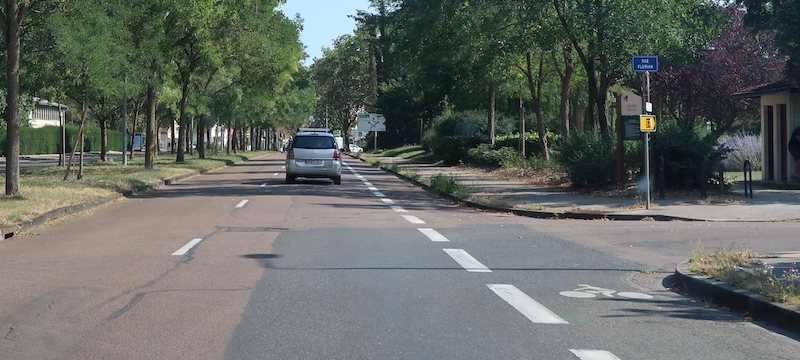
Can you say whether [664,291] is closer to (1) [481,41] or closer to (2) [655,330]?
(2) [655,330]

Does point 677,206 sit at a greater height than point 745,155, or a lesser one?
lesser

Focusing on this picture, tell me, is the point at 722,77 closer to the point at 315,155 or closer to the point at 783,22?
the point at 783,22

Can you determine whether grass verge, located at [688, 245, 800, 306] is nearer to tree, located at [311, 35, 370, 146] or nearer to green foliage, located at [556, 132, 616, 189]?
green foliage, located at [556, 132, 616, 189]

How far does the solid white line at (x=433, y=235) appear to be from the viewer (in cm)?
1365

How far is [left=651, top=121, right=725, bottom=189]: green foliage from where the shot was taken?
2122 cm

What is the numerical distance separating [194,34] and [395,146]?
5042 cm

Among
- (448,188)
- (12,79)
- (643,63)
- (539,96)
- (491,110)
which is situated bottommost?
(448,188)

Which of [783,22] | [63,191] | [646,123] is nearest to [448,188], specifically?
[646,123]

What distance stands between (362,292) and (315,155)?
61.7ft

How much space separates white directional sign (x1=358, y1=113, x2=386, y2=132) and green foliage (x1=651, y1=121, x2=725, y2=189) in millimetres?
54888

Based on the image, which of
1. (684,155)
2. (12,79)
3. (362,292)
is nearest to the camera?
(362,292)

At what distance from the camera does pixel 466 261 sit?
11.2 metres

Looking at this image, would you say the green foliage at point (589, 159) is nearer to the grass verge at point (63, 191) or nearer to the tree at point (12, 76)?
the grass verge at point (63, 191)

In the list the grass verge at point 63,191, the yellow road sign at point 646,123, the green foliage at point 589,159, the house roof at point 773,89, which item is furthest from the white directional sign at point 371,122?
the yellow road sign at point 646,123
